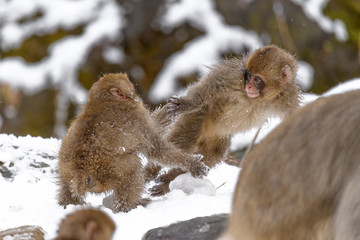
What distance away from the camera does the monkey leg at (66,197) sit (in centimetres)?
391

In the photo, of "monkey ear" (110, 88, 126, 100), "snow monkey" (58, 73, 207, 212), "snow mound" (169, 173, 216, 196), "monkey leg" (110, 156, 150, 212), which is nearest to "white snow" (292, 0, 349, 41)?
"snow mound" (169, 173, 216, 196)

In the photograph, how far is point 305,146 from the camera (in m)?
2.22

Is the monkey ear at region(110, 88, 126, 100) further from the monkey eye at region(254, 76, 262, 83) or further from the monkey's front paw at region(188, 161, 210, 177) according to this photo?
the monkey eye at region(254, 76, 262, 83)

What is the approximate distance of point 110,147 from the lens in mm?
3668

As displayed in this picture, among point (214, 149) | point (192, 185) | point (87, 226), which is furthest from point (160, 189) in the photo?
point (87, 226)

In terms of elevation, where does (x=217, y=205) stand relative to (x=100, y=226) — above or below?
above

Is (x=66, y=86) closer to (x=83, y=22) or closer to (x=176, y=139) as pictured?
(x=83, y=22)

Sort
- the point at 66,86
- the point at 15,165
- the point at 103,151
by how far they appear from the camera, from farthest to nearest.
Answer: the point at 66,86 < the point at 15,165 < the point at 103,151

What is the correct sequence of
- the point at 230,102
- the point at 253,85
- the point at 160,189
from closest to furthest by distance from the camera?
the point at 160,189, the point at 253,85, the point at 230,102

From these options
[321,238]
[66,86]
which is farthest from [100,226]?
[66,86]

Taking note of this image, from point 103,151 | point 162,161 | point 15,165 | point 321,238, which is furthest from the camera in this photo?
point 15,165

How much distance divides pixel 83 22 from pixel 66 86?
1.03 metres

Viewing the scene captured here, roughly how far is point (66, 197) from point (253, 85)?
1.80 meters

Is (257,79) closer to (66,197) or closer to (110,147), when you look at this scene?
(110,147)
